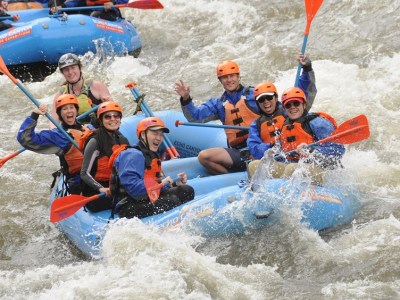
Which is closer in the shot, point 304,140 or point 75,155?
point 304,140

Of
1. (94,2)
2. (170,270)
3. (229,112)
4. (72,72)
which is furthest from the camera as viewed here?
(94,2)

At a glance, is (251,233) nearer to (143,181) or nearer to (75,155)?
(143,181)

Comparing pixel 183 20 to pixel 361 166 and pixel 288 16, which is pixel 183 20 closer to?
pixel 288 16

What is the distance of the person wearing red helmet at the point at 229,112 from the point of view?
310 inches

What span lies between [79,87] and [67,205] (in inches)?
79.4

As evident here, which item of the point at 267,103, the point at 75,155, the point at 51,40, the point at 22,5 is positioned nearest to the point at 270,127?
the point at 267,103

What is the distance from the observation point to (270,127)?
7539mm

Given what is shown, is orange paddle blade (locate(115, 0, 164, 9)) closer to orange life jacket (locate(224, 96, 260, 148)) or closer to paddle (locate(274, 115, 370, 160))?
orange life jacket (locate(224, 96, 260, 148))

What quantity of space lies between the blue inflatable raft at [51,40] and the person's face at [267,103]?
211 inches

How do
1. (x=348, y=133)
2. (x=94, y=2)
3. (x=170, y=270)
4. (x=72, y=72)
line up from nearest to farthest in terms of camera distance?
(x=170, y=270) < (x=348, y=133) < (x=72, y=72) < (x=94, y=2)

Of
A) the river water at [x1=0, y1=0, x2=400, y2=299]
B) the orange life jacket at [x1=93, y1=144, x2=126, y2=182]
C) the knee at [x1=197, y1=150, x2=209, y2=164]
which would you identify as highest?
the orange life jacket at [x1=93, y1=144, x2=126, y2=182]

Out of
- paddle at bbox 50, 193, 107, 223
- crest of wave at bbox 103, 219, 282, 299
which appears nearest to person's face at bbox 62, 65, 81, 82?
paddle at bbox 50, 193, 107, 223

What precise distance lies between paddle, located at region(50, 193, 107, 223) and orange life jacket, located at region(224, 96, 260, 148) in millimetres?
1668

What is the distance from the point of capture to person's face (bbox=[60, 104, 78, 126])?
25.0 ft
